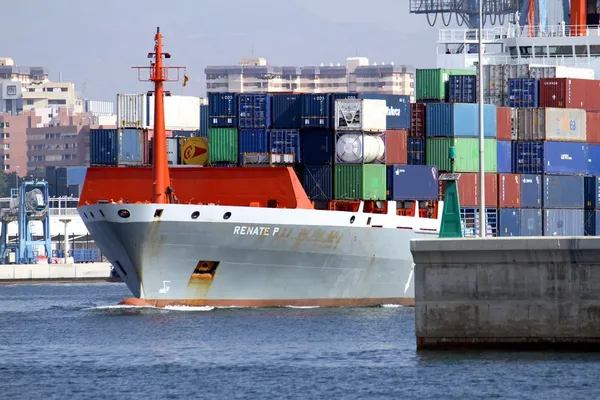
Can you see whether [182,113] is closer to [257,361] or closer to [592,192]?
[592,192]

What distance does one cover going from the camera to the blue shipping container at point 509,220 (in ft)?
190

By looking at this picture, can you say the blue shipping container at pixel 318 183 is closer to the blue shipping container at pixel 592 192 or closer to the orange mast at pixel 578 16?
the blue shipping container at pixel 592 192

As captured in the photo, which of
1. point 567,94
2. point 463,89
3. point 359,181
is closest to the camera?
point 359,181

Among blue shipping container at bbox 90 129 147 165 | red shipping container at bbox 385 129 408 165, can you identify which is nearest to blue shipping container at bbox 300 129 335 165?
red shipping container at bbox 385 129 408 165

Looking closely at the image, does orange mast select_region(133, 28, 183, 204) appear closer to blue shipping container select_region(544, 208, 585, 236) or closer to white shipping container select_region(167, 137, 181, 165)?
white shipping container select_region(167, 137, 181, 165)

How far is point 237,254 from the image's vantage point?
168 ft

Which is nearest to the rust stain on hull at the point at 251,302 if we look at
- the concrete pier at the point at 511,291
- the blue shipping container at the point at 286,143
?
the blue shipping container at the point at 286,143

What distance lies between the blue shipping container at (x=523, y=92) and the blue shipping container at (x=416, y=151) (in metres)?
6.34

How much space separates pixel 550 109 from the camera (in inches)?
2322

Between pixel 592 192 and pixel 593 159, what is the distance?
5.73 feet

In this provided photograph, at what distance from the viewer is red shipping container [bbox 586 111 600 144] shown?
61.0 metres

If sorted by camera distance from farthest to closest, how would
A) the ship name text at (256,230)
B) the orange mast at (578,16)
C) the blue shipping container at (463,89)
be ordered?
1. the orange mast at (578,16)
2. the blue shipping container at (463,89)
3. the ship name text at (256,230)

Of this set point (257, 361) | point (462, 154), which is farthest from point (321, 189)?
point (257, 361)

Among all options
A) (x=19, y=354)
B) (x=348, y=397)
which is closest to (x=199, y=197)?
(x=19, y=354)
